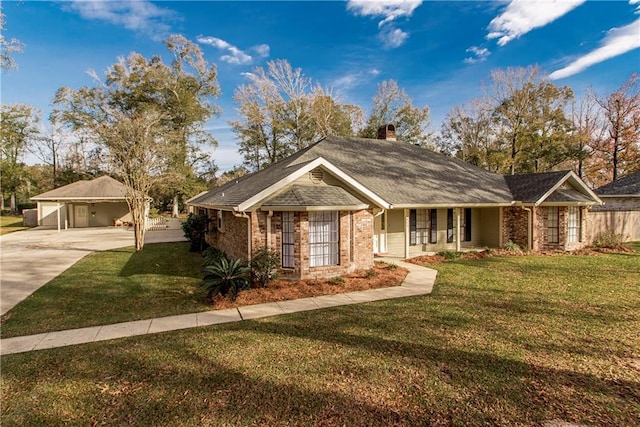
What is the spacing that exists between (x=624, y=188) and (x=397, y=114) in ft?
68.8

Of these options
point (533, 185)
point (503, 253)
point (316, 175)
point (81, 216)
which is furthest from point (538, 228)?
point (81, 216)

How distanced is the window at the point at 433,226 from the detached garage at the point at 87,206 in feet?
87.2

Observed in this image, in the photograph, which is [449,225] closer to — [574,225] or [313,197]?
[574,225]

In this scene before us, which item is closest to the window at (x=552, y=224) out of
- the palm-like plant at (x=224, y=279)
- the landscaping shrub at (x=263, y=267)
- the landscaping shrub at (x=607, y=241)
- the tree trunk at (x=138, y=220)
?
Result: the landscaping shrub at (x=607, y=241)

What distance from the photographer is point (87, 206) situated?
99.9 ft

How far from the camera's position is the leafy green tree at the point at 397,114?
115 feet

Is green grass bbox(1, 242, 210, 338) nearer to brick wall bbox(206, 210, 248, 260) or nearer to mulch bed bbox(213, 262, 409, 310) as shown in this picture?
mulch bed bbox(213, 262, 409, 310)

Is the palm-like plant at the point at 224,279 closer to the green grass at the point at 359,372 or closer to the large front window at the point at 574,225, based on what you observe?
the green grass at the point at 359,372

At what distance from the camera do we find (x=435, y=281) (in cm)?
999

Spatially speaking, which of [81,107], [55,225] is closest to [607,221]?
[55,225]

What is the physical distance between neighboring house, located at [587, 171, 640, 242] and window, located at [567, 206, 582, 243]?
147cm

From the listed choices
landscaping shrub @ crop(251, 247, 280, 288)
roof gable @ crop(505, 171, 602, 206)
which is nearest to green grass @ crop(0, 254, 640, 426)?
landscaping shrub @ crop(251, 247, 280, 288)

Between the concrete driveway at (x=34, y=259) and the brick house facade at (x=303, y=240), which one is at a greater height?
the brick house facade at (x=303, y=240)

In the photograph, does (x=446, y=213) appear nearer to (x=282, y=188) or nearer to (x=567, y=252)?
(x=567, y=252)
